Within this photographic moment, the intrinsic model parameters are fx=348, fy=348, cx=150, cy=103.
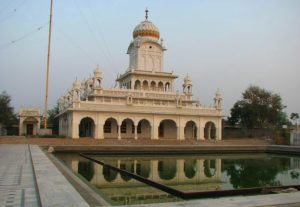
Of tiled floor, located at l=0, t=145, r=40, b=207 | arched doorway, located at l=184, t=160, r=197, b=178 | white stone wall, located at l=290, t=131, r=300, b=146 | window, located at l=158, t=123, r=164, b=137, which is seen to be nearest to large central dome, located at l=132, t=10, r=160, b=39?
window, located at l=158, t=123, r=164, b=137

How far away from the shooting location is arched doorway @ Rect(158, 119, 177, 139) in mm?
35112

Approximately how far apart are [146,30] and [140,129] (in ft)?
37.9

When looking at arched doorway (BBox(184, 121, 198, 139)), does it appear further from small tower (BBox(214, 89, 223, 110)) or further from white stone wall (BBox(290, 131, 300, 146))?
white stone wall (BBox(290, 131, 300, 146))

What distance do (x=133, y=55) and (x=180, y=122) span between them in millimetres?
10564

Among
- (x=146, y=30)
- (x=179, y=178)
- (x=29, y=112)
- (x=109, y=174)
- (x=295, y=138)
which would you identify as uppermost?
(x=146, y=30)

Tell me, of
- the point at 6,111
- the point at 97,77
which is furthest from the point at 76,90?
the point at 6,111

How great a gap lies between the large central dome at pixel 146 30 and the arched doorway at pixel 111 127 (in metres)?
11.3

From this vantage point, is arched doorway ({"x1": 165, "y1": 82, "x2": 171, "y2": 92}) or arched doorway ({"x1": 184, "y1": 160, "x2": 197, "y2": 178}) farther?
arched doorway ({"x1": 165, "y1": 82, "x2": 171, "y2": 92})

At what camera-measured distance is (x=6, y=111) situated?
3966cm

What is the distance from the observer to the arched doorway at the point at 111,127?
3281cm

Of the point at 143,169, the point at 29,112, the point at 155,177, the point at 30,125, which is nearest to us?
the point at 155,177

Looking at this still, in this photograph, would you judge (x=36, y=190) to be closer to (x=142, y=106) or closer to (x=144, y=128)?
(x=142, y=106)

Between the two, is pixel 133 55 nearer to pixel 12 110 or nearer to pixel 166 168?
pixel 12 110

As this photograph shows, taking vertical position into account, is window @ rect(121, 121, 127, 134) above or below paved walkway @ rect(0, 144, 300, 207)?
above
